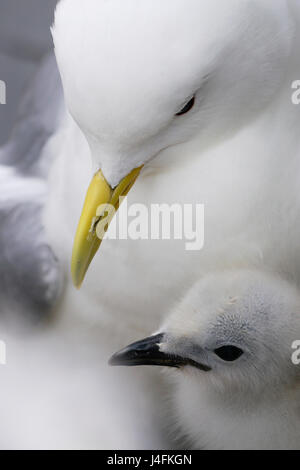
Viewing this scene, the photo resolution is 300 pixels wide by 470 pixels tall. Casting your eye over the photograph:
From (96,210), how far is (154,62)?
0.20 metres

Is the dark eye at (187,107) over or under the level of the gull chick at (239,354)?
over

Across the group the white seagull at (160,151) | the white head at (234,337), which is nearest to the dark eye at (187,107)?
the white seagull at (160,151)

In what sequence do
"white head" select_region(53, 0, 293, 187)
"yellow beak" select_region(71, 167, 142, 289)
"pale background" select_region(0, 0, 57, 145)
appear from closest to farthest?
"white head" select_region(53, 0, 293, 187), "yellow beak" select_region(71, 167, 142, 289), "pale background" select_region(0, 0, 57, 145)

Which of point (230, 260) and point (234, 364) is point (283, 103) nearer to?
point (230, 260)

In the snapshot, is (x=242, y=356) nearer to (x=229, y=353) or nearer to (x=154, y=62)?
(x=229, y=353)

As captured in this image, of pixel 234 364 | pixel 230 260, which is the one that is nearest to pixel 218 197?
pixel 230 260

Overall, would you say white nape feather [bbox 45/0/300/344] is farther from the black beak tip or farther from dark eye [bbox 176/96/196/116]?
the black beak tip

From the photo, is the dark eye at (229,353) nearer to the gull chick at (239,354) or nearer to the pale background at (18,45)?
the gull chick at (239,354)

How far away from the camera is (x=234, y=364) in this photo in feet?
3.31

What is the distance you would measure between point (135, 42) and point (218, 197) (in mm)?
268

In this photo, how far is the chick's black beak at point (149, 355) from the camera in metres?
1.00

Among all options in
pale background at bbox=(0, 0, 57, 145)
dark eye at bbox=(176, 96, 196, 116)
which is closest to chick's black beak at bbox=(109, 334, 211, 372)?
dark eye at bbox=(176, 96, 196, 116)

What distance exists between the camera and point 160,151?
3.12 feet

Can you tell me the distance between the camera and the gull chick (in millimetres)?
979
